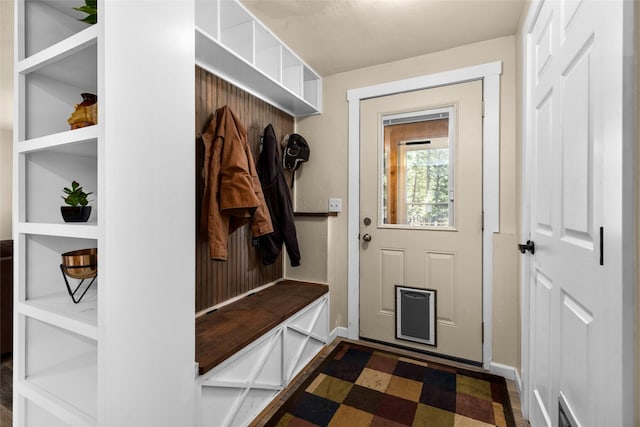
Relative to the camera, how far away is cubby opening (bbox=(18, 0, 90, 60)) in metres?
1.03

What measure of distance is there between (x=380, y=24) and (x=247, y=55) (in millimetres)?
833

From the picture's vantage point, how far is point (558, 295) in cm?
105

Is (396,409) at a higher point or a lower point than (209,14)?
lower

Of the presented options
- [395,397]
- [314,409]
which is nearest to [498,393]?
[395,397]

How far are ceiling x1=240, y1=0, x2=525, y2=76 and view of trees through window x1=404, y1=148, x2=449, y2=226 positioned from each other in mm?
736

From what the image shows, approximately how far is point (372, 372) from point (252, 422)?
0.82 m

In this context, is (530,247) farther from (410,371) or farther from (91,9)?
(91,9)

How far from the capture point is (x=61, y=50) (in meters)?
0.90

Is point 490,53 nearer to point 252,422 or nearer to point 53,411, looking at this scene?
point 252,422

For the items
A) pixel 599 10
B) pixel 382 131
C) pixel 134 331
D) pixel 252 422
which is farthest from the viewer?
pixel 382 131

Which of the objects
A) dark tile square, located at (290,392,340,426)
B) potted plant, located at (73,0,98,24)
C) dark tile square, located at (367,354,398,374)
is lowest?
dark tile square, located at (290,392,340,426)

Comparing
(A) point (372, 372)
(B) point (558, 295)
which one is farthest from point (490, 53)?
(A) point (372, 372)

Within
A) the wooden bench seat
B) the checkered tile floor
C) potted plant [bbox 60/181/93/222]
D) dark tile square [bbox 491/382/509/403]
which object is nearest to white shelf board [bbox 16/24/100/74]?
potted plant [bbox 60/181/93/222]

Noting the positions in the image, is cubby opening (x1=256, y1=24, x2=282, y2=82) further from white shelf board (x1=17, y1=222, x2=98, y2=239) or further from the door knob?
the door knob
